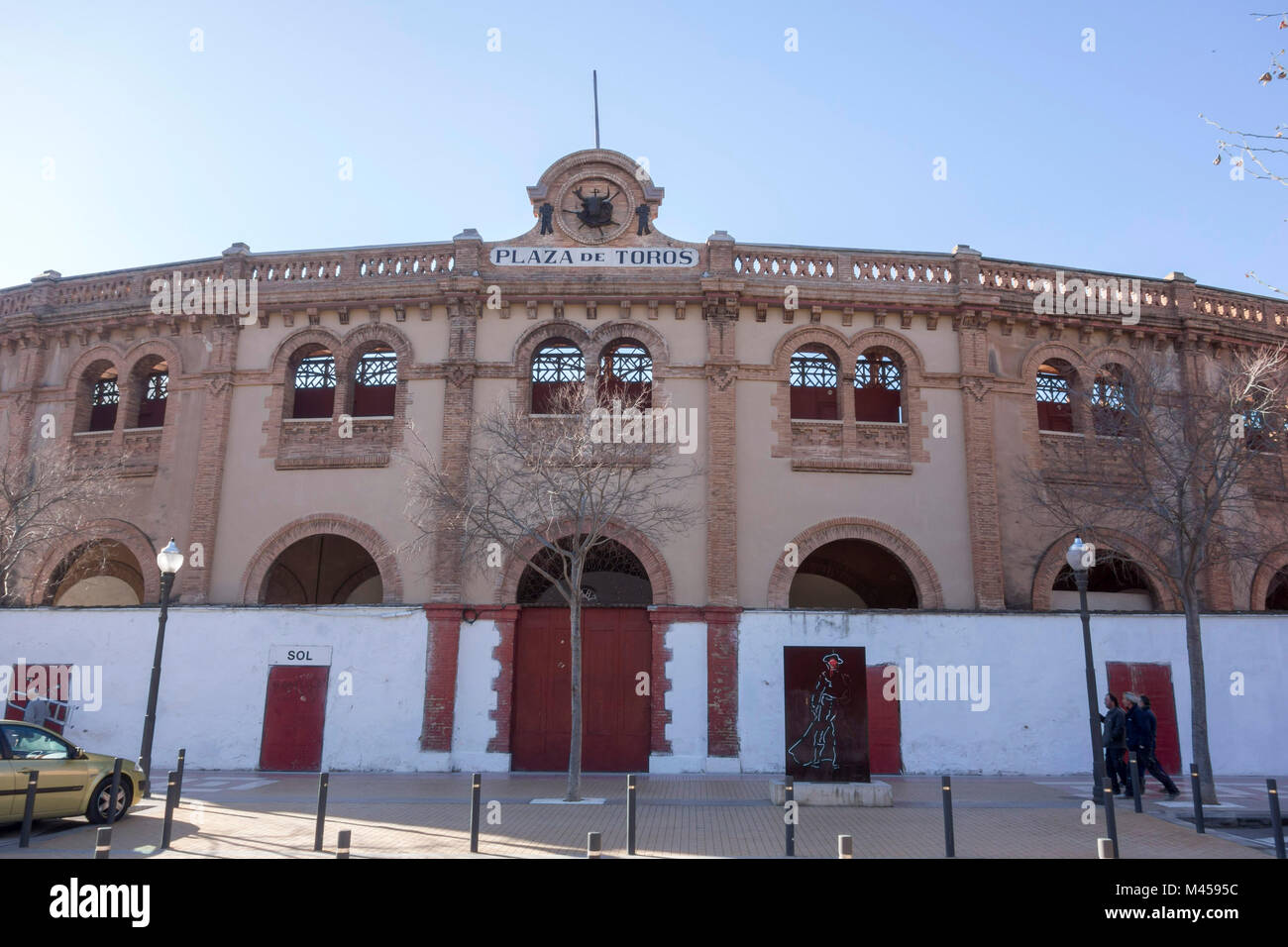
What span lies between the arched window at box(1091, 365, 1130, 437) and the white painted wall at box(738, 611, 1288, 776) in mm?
3846

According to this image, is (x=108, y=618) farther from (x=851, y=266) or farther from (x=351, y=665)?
(x=851, y=266)

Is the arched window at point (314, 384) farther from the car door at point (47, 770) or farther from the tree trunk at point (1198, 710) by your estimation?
the tree trunk at point (1198, 710)

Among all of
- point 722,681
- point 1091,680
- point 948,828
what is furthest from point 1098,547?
point 948,828

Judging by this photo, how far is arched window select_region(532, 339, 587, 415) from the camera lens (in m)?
19.2

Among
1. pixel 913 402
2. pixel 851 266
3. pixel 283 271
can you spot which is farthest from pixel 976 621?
pixel 283 271

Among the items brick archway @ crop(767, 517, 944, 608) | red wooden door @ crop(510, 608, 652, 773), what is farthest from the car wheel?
brick archway @ crop(767, 517, 944, 608)

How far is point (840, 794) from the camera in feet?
43.5

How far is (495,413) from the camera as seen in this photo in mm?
18562

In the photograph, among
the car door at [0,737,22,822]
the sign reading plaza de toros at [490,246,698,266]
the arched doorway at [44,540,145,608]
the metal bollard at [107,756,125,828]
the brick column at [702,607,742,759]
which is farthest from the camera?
the arched doorway at [44,540,145,608]

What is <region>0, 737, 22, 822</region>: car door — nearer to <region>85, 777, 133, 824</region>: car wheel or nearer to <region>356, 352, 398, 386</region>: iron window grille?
<region>85, 777, 133, 824</region>: car wheel

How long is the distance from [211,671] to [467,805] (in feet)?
24.5

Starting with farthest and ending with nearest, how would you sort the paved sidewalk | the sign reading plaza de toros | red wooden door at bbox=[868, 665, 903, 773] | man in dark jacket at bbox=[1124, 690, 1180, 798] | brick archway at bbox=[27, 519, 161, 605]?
the sign reading plaza de toros < brick archway at bbox=[27, 519, 161, 605] < red wooden door at bbox=[868, 665, 903, 773] < man in dark jacket at bbox=[1124, 690, 1180, 798] < the paved sidewalk

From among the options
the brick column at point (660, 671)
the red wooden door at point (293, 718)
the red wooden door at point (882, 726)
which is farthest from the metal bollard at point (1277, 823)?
the red wooden door at point (293, 718)
